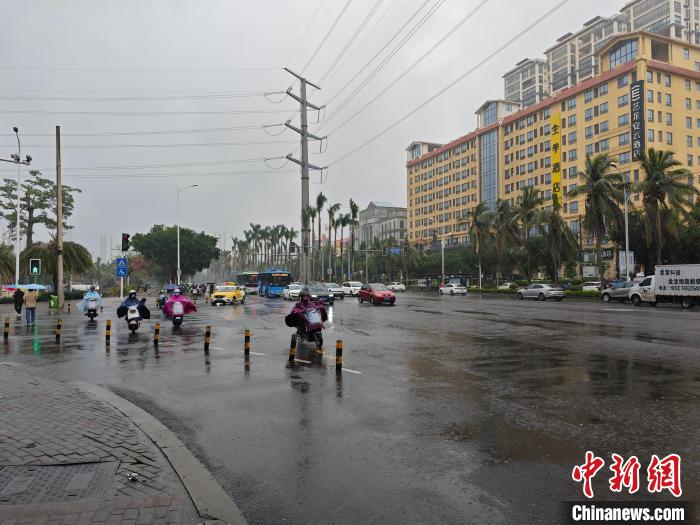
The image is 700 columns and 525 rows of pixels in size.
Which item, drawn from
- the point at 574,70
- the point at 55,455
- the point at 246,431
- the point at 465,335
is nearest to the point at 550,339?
the point at 465,335

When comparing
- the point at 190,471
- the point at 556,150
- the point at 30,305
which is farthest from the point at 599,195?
the point at 190,471

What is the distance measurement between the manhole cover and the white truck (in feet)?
112

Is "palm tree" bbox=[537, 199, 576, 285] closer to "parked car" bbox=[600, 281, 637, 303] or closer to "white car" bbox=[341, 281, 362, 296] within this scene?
"parked car" bbox=[600, 281, 637, 303]

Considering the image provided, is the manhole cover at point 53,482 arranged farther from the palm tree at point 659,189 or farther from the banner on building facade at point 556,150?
the banner on building facade at point 556,150

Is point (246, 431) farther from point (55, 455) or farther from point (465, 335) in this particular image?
point (465, 335)

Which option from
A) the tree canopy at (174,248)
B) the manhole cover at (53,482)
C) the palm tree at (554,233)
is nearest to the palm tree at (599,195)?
the palm tree at (554,233)

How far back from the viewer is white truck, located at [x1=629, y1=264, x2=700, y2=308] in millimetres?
31072

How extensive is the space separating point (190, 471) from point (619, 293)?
133 ft

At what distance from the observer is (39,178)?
50594mm

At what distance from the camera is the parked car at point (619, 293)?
128ft

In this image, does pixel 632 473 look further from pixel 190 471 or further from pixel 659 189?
pixel 659 189

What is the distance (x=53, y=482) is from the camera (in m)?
4.54

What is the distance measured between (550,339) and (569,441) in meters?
9.88

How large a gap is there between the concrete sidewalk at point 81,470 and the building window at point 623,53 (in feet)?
292
